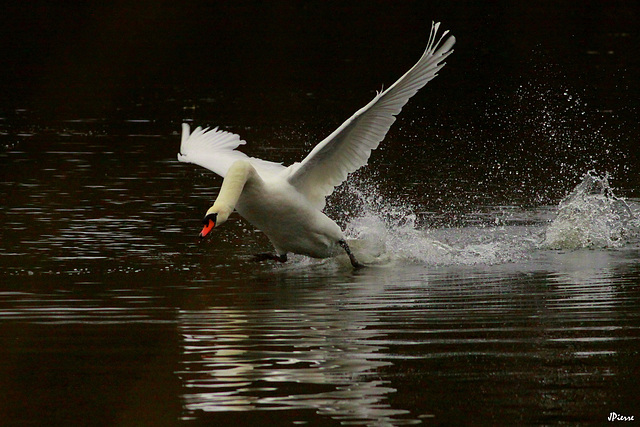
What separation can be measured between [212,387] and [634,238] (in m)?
7.07

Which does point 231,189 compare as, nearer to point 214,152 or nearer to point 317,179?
point 317,179

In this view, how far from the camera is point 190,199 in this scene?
16328 millimetres

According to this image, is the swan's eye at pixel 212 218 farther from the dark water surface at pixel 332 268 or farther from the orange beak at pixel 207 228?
the dark water surface at pixel 332 268

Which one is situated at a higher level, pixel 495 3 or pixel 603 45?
pixel 495 3

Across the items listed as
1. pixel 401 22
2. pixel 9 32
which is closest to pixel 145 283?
pixel 9 32

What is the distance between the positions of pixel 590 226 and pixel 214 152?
A: 4.33 meters

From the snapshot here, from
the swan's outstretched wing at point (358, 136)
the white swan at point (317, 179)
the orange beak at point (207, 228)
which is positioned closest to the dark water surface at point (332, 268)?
the white swan at point (317, 179)

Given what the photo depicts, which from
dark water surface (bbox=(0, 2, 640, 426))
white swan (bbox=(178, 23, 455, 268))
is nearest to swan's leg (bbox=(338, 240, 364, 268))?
white swan (bbox=(178, 23, 455, 268))

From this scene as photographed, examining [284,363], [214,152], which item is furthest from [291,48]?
[284,363]

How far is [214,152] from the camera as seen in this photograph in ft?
48.2

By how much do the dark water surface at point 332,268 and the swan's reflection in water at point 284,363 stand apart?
25 mm

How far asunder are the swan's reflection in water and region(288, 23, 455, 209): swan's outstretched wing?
8.40 feet

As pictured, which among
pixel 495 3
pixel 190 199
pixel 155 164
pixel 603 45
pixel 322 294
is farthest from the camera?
pixel 495 3

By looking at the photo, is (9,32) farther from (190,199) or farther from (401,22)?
(190,199)
